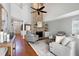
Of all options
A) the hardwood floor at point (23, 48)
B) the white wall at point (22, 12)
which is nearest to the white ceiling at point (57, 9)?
the white wall at point (22, 12)

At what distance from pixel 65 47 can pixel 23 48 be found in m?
0.81

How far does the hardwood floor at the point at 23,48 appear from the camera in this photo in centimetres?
238

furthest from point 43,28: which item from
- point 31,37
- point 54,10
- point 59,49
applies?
point 59,49

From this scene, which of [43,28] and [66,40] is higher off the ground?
[43,28]

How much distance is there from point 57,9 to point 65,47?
0.75 metres

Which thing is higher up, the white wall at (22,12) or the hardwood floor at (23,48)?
the white wall at (22,12)

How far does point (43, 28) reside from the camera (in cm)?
243

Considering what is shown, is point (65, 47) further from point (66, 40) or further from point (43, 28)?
point (43, 28)

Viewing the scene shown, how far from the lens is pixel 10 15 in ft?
7.70

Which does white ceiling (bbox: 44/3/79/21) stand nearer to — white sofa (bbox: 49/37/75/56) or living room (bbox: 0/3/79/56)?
living room (bbox: 0/3/79/56)

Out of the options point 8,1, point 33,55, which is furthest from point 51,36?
point 8,1

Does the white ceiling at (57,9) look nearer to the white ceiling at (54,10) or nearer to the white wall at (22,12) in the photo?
the white ceiling at (54,10)

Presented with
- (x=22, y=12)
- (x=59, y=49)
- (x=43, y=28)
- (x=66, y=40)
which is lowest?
(x=59, y=49)

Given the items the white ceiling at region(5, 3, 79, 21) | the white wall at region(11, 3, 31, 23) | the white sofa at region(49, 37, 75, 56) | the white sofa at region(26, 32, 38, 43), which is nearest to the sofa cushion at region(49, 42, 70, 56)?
the white sofa at region(49, 37, 75, 56)
